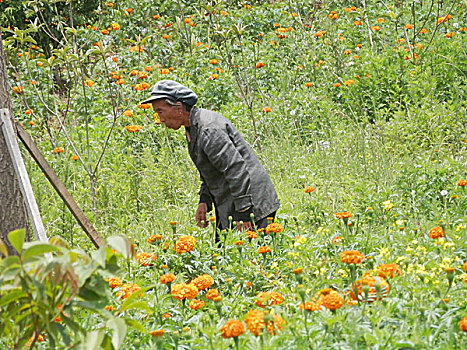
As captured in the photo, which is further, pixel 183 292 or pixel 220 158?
pixel 220 158

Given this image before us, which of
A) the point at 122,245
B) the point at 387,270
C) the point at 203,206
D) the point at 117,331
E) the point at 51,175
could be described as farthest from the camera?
the point at 203,206

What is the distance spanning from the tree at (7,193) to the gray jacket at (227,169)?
1.29m

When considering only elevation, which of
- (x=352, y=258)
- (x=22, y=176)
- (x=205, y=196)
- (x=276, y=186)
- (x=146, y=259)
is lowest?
(x=276, y=186)

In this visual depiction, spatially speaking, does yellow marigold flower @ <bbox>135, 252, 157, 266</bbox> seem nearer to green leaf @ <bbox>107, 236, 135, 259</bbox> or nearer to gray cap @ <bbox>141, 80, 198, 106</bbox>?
gray cap @ <bbox>141, 80, 198, 106</bbox>

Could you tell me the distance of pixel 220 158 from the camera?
13.8 ft

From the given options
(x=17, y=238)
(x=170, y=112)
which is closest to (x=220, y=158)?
(x=170, y=112)

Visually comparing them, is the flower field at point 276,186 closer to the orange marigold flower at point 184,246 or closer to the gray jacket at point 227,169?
the orange marigold flower at point 184,246

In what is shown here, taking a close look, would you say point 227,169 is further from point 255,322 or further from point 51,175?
point 255,322

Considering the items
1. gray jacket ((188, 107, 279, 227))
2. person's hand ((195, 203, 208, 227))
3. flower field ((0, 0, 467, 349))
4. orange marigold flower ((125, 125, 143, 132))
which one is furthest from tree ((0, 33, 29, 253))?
orange marigold flower ((125, 125, 143, 132))

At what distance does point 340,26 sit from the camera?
29.2 ft

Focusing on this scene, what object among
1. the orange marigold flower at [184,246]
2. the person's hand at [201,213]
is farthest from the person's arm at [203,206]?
the orange marigold flower at [184,246]

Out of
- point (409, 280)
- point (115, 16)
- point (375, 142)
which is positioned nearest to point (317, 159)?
point (375, 142)

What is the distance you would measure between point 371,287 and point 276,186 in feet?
11.0

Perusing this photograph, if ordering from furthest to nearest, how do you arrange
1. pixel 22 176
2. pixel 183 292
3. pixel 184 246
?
pixel 22 176 → pixel 184 246 → pixel 183 292
